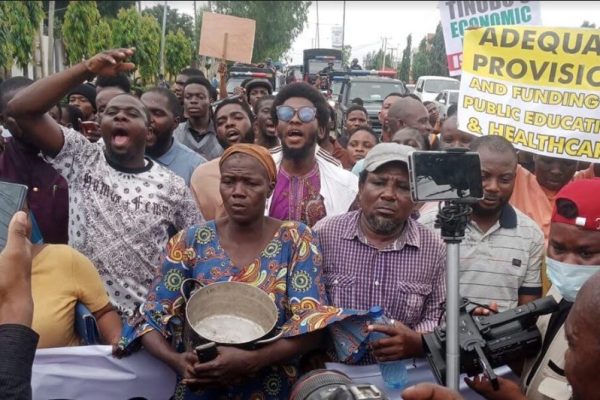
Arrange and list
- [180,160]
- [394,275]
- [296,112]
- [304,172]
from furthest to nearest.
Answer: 1. [180,160]
2. [296,112]
3. [304,172]
4. [394,275]

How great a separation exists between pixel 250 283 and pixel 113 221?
99cm

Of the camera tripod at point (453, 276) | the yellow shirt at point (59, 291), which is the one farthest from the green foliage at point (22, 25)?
the camera tripod at point (453, 276)

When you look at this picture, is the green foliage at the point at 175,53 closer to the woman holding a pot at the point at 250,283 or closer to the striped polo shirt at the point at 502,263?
the striped polo shirt at the point at 502,263

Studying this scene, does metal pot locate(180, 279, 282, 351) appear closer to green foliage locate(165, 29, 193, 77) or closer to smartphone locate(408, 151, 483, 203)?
smartphone locate(408, 151, 483, 203)

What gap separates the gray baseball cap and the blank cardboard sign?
18.6 ft

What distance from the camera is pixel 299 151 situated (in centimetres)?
376

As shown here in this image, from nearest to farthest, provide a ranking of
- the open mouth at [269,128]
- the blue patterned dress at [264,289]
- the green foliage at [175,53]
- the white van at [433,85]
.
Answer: the blue patterned dress at [264,289] → the open mouth at [269,128] → the white van at [433,85] → the green foliage at [175,53]

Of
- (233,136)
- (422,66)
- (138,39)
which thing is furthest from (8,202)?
(422,66)

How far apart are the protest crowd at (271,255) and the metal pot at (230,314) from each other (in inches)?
2.0

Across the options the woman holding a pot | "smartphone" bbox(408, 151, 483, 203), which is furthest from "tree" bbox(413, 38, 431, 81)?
"smartphone" bbox(408, 151, 483, 203)

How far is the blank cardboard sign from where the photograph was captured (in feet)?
27.0

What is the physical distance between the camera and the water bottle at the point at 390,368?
2438 mm

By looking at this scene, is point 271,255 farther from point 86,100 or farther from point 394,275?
point 86,100

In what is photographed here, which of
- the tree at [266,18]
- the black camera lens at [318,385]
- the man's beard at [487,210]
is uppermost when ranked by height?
the tree at [266,18]
